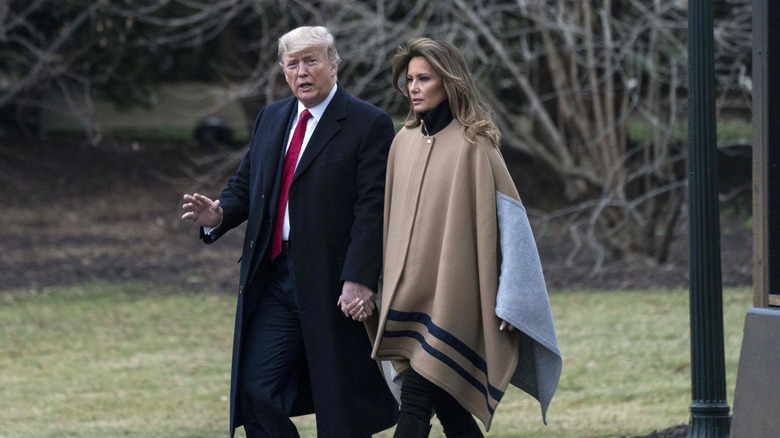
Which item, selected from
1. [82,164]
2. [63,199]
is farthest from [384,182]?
[82,164]

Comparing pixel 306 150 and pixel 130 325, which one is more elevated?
pixel 306 150

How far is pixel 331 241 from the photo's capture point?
167 inches

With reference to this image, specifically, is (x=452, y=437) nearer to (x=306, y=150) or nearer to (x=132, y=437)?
(x=306, y=150)

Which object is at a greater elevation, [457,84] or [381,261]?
[457,84]

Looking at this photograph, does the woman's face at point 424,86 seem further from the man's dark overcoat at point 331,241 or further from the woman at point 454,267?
the man's dark overcoat at point 331,241

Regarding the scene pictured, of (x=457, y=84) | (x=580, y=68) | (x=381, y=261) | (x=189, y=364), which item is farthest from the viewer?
(x=580, y=68)

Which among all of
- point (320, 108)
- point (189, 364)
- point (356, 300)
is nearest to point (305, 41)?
point (320, 108)

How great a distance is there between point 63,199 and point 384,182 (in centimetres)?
1663

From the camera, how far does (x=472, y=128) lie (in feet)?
13.1

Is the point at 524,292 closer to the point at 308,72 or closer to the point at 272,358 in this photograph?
the point at 272,358

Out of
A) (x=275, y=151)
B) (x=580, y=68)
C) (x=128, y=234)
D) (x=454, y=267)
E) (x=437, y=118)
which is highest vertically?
(x=580, y=68)

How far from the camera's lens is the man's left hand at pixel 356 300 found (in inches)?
161

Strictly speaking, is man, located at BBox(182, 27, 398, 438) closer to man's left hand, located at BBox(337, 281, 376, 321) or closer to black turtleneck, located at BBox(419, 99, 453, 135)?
man's left hand, located at BBox(337, 281, 376, 321)

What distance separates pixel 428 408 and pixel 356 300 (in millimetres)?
504
